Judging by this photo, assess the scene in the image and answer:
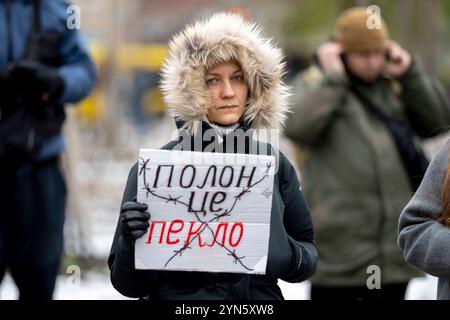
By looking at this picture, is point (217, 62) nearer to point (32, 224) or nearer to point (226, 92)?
point (226, 92)

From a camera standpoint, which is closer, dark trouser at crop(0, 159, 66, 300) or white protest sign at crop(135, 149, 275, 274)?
white protest sign at crop(135, 149, 275, 274)

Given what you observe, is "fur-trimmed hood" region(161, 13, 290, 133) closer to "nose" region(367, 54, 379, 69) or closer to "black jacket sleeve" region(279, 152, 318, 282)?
"black jacket sleeve" region(279, 152, 318, 282)

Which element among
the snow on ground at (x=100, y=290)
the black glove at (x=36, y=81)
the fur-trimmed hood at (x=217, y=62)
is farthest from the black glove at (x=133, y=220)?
the snow on ground at (x=100, y=290)

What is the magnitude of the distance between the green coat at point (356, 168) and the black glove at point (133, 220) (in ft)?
8.39

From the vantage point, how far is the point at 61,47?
5.91 meters

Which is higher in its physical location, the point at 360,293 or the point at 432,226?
the point at 432,226

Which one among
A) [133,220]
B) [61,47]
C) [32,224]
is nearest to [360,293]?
[32,224]

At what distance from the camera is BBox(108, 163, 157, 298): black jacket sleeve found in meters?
3.76

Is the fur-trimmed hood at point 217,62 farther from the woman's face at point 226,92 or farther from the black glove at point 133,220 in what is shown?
the black glove at point 133,220

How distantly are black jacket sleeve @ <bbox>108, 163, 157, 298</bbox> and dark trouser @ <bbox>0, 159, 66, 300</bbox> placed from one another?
6.13ft

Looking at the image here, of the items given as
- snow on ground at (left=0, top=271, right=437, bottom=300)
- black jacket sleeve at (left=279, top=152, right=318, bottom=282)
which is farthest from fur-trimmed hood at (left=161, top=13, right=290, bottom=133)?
snow on ground at (left=0, top=271, right=437, bottom=300)

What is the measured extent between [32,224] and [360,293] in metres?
1.77
